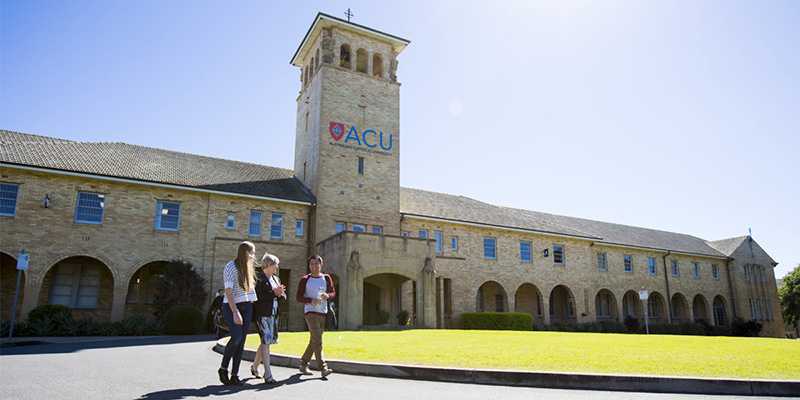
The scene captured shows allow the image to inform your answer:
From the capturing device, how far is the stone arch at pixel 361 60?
1209 inches

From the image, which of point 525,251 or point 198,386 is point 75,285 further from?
point 525,251

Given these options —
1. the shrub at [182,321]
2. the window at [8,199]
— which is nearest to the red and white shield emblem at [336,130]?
the shrub at [182,321]

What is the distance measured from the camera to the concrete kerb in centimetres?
673

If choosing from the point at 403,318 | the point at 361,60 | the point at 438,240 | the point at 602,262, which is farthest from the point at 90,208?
the point at 602,262

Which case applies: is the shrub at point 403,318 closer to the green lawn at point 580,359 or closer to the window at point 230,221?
the window at point 230,221

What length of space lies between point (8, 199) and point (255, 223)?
10.0 metres

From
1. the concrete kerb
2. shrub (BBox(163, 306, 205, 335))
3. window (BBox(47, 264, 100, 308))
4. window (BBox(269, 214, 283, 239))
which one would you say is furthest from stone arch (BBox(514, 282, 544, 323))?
the concrete kerb

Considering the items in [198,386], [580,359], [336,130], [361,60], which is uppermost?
[361,60]

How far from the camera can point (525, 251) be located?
112ft

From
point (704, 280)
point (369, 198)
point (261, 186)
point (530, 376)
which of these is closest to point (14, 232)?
point (261, 186)

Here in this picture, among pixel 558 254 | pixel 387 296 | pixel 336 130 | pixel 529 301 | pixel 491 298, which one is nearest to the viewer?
pixel 387 296

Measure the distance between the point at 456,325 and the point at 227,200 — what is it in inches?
584

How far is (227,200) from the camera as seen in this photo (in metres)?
24.7

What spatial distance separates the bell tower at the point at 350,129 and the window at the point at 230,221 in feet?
13.3
